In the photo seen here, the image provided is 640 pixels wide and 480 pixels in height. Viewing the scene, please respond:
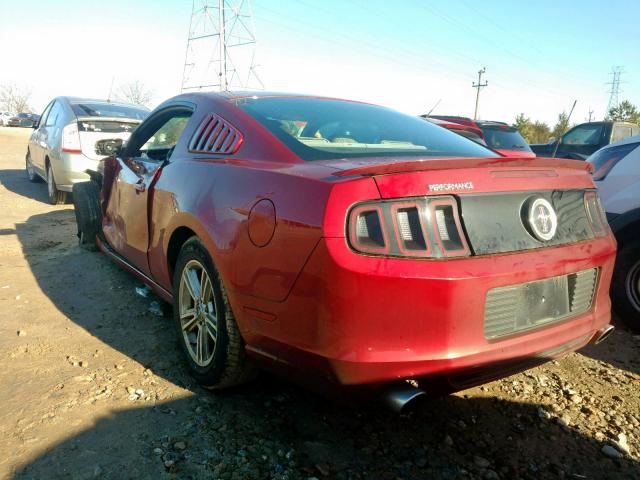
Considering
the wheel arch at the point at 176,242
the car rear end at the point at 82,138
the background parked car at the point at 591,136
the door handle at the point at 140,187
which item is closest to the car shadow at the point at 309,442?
the wheel arch at the point at 176,242

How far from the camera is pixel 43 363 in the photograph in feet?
9.45

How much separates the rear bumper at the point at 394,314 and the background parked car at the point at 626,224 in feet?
7.32

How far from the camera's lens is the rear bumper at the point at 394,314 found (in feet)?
5.67

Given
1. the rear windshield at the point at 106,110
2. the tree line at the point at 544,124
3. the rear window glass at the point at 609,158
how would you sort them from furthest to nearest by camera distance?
the tree line at the point at 544,124
the rear windshield at the point at 106,110
the rear window glass at the point at 609,158

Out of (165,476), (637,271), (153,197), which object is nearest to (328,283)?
(165,476)

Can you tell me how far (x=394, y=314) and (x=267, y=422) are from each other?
968 millimetres

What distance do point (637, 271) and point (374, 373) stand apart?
275cm

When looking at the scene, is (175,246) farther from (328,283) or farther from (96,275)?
(96,275)

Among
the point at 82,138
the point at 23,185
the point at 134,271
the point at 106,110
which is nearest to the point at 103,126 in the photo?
the point at 82,138

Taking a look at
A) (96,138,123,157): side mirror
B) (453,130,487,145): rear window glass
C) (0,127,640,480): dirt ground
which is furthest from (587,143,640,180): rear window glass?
(96,138,123,157): side mirror

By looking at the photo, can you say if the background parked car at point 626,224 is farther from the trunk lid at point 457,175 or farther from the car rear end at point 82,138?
the car rear end at point 82,138

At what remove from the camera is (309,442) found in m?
2.19

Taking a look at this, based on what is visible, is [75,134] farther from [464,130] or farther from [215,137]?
[464,130]

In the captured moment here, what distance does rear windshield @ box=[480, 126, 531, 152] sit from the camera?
9.73m
